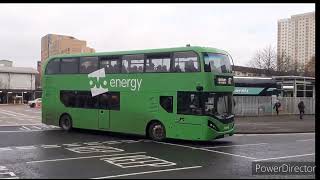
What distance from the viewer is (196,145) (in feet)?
61.0

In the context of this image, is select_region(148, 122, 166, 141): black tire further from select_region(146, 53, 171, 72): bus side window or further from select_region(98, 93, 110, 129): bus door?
select_region(98, 93, 110, 129): bus door

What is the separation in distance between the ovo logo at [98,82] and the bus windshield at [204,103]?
4.45 m

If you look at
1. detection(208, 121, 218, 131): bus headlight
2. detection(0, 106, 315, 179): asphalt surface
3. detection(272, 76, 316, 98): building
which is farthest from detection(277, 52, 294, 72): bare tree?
detection(208, 121, 218, 131): bus headlight

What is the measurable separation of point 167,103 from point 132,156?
5196 millimetres

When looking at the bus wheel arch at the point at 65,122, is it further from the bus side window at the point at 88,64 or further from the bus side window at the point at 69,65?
the bus side window at the point at 88,64

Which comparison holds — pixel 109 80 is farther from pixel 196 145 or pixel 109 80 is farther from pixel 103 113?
pixel 196 145

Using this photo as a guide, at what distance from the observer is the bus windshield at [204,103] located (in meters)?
18.3

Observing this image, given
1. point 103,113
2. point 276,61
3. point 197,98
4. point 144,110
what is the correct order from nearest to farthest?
point 197,98, point 144,110, point 103,113, point 276,61

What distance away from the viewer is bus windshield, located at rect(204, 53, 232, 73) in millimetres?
18125

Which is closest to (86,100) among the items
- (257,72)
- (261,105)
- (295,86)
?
(261,105)

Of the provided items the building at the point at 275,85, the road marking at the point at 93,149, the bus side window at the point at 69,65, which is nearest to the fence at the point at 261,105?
the building at the point at 275,85

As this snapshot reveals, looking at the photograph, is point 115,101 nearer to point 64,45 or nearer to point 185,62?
point 185,62

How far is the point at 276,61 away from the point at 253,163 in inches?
2443

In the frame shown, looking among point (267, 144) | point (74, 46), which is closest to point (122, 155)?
point (267, 144)
